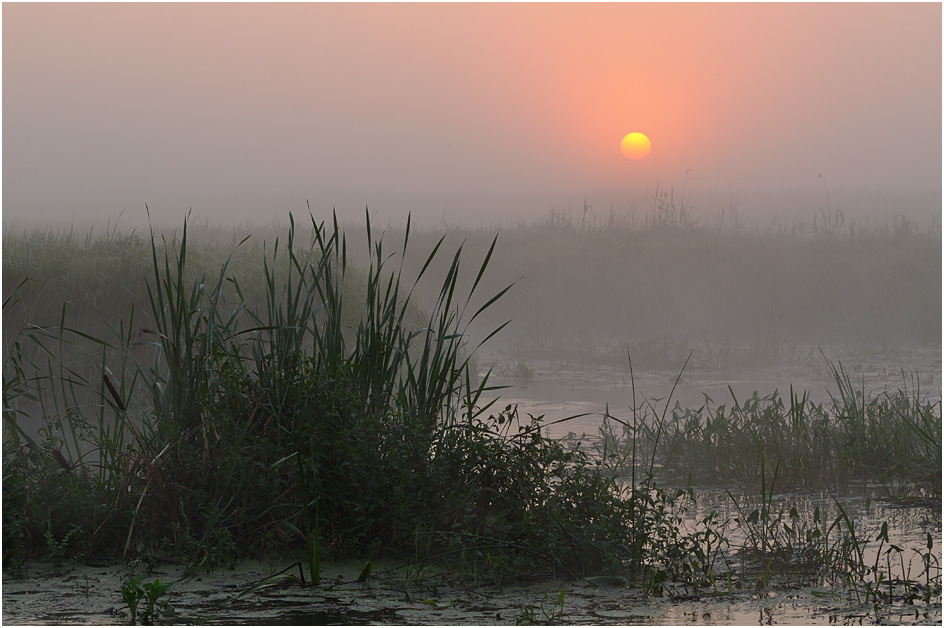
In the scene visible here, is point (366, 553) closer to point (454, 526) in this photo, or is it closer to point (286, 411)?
point (454, 526)

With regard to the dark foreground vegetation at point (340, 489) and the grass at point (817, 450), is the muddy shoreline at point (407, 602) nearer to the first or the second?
the dark foreground vegetation at point (340, 489)

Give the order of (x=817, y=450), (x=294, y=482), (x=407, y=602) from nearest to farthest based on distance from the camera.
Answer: (x=407, y=602) → (x=294, y=482) → (x=817, y=450)

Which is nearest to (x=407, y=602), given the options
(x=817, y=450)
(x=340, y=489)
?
(x=340, y=489)

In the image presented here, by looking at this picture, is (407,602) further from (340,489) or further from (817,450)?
(817,450)

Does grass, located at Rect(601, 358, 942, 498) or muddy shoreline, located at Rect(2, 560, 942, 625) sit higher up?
grass, located at Rect(601, 358, 942, 498)

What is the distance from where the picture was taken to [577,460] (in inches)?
131

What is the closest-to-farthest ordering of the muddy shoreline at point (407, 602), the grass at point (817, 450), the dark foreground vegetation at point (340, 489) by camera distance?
the muddy shoreline at point (407, 602) < the dark foreground vegetation at point (340, 489) < the grass at point (817, 450)

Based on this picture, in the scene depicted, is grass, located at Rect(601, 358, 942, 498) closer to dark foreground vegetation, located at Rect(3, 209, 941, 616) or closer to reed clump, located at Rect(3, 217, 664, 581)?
dark foreground vegetation, located at Rect(3, 209, 941, 616)

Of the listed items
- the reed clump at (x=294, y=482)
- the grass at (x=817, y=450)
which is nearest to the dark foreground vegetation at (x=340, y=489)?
the reed clump at (x=294, y=482)

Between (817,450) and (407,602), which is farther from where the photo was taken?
(817,450)

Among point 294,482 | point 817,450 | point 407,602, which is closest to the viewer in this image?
→ point 407,602

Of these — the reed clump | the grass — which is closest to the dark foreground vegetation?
the reed clump

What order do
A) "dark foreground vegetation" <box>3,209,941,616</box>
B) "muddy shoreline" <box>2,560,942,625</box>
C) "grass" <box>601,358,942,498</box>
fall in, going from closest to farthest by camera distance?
"muddy shoreline" <box>2,560,942,625</box>, "dark foreground vegetation" <box>3,209,941,616</box>, "grass" <box>601,358,942,498</box>

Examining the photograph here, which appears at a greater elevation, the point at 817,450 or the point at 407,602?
the point at 817,450
